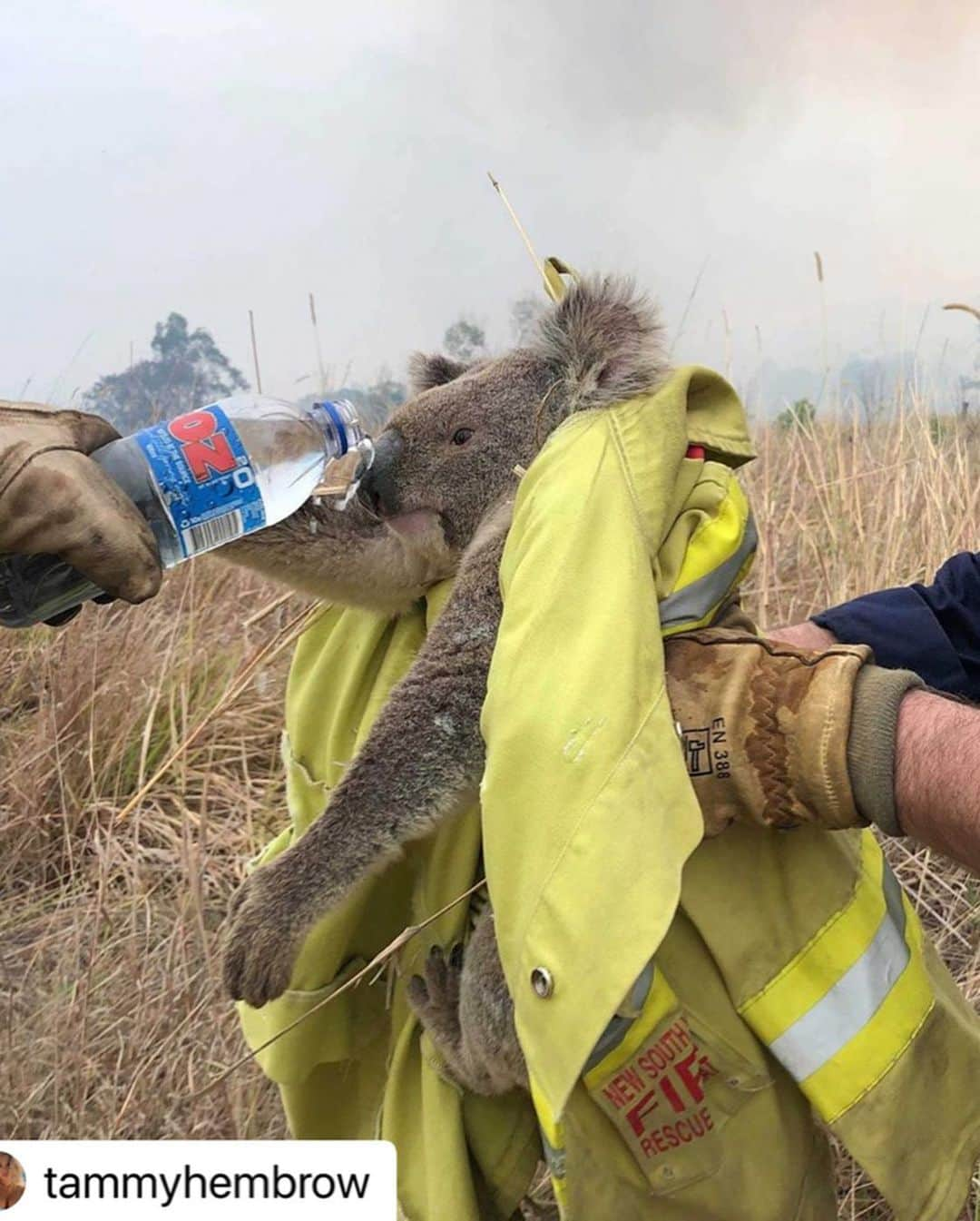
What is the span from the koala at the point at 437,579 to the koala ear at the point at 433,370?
8 cm

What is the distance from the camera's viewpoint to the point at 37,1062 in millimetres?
1919

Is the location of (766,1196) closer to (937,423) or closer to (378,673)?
(378,673)

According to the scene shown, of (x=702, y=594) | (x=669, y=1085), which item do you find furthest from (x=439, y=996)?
(x=702, y=594)

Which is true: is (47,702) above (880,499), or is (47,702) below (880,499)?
below

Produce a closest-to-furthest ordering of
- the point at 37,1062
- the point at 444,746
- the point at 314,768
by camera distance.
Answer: the point at 444,746, the point at 314,768, the point at 37,1062

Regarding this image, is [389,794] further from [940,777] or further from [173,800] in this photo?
[173,800]

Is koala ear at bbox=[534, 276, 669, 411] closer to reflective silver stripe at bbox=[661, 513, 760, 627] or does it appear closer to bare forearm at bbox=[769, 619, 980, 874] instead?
reflective silver stripe at bbox=[661, 513, 760, 627]

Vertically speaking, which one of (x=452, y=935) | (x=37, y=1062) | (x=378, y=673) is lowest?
(x=37, y=1062)

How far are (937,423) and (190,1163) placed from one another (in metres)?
3.29

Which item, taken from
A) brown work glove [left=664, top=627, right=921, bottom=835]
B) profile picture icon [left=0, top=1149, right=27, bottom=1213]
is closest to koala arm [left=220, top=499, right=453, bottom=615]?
brown work glove [left=664, top=627, right=921, bottom=835]

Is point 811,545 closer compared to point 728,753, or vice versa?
point 728,753

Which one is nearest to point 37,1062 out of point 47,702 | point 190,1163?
point 190,1163

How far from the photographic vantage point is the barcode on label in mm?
1324

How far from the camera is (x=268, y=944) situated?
4.36 feet
